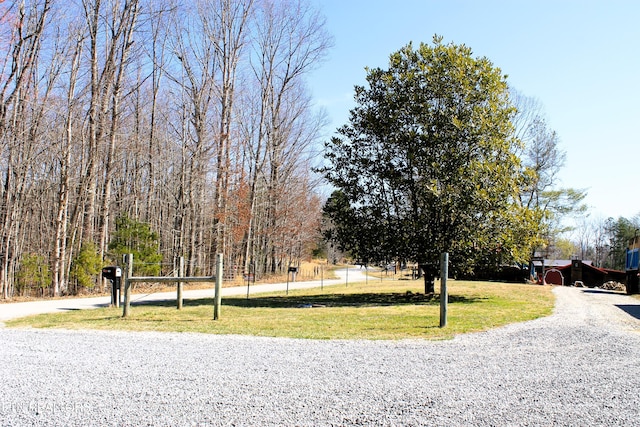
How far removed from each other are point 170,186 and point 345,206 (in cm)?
1713

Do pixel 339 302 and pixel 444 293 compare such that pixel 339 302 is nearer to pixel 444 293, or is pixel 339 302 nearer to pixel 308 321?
pixel 308 321

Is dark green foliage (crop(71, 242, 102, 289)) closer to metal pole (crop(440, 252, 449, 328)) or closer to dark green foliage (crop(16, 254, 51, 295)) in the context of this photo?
dark green foliage (crop(16, 254, 51, 295))

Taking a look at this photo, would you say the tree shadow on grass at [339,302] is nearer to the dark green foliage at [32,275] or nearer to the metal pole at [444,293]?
the dark green foliage at [32,275]

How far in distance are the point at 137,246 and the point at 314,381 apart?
16972 mm

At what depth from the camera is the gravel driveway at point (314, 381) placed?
4168mm

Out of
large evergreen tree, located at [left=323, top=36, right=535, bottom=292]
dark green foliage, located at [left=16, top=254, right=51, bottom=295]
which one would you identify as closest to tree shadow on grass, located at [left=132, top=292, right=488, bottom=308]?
large evergreen tree, located at [left=323, top=36, right=535, bottom=292]

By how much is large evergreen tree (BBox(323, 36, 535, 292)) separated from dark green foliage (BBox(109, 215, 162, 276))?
8325 mm

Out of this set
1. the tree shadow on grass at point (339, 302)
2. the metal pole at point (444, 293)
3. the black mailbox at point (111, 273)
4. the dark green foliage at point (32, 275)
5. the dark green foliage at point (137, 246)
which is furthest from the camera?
the dark green foliage at point (137, 246)

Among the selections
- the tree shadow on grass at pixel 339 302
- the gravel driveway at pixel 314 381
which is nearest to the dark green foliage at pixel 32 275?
the tree shadow on grass at pixel 339 302

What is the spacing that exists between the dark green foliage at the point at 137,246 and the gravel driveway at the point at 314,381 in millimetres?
11974

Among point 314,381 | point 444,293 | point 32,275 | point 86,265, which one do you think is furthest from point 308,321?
point 32,275

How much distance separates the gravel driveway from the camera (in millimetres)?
4168

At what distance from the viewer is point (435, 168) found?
15.2 meters

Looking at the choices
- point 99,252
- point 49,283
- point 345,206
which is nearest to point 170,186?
point 99,252
